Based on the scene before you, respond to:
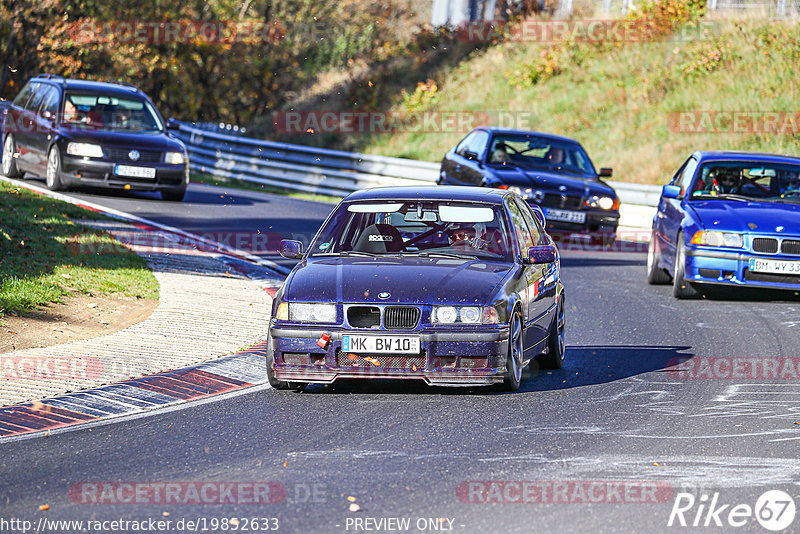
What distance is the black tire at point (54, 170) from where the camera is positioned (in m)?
22.0

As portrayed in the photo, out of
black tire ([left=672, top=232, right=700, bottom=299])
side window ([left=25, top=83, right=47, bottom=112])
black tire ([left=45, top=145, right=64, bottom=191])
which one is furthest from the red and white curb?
side window ([left=25, top=83, right=47, bottom=112])

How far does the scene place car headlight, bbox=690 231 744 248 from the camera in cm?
1425

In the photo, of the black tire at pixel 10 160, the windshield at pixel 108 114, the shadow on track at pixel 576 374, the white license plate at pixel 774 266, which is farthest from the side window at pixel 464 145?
the shadow on track at pixel 576 374

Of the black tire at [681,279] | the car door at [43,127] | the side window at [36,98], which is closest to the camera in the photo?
the black tire at [681,279]

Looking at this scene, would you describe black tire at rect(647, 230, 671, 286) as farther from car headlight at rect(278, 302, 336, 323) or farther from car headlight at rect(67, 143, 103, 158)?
car headlight at rect(67, 143, 103, 158)

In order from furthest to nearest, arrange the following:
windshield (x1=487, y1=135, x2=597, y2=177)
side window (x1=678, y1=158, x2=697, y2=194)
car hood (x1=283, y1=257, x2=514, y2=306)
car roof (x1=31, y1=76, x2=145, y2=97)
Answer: car roof (x1=31, y1=76, x2=145, y2=97) → windshield (x1=487, y1=135, x2=597, y2=177) → side window (x1=678, y1=158, x2=697, y2=194) → car hood (x1=283, y1=257, x2=514, y2=306)

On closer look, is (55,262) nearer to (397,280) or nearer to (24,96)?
(397,280)

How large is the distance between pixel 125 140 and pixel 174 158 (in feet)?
2.80

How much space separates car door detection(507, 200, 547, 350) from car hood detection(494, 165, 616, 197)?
932 centimetres

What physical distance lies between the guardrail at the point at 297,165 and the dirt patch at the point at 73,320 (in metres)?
14.3

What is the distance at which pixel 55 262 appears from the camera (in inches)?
549

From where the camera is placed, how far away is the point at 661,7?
37.1 meters

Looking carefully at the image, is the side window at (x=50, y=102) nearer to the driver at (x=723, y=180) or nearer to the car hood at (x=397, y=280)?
the driver at (x=723, y=180)

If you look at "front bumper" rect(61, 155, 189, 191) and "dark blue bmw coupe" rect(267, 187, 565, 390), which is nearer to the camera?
"dark blue bmw coupe" rect(267, 187, 565, 390)
